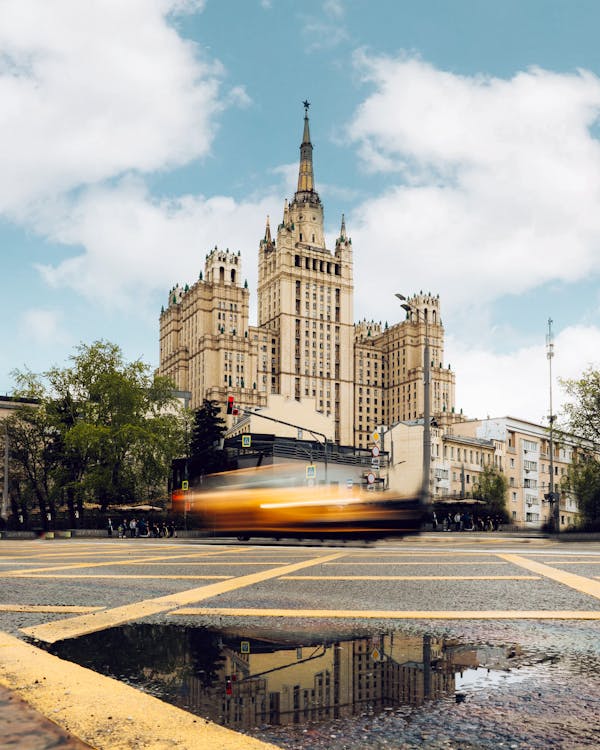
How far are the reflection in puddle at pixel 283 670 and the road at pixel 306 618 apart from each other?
118 millimetres

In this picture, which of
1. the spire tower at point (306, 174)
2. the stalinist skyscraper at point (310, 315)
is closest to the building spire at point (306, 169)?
the spire tower at point (306, 174)

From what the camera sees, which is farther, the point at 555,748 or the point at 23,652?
the point at 23,652

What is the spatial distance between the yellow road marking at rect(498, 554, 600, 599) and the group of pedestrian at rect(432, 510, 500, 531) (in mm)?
36721

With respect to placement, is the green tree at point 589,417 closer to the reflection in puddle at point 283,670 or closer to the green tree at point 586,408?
the green tree at point 586,408

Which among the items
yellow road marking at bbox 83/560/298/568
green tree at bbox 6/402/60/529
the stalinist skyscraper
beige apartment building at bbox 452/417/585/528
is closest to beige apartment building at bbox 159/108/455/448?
the stalinist skyscraper

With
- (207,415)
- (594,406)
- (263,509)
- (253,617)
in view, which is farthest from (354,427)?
(253,617)

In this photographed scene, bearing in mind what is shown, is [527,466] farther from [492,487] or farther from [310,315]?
[310,315]

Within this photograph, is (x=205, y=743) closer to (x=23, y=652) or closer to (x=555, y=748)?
(x=555, y=748)

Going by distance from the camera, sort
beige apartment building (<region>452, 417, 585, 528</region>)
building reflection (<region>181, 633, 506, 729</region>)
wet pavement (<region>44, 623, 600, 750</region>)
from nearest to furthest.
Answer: wet pavement (<region>44, 623, 600, 750</region>), building reflection (<region>181, 633, 506, 729</region>), beige apartment building (<region>452, 417, 585, 528</region>)

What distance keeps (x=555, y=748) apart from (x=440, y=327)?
186976 mm

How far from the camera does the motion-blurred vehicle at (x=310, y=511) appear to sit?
22656 millimetres

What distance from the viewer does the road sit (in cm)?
259

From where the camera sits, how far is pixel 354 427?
579 feet

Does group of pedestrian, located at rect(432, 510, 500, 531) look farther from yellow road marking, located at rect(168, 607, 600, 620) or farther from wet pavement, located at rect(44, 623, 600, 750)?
wet pavement, located at rect(44, 623, 600, 750)
